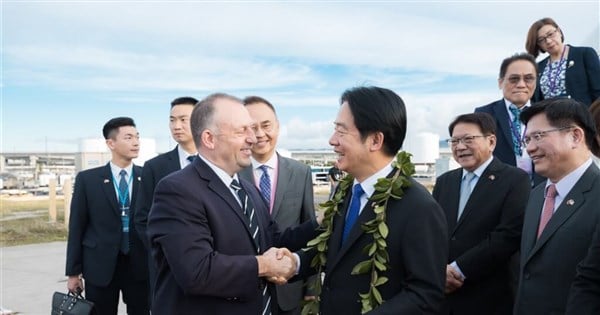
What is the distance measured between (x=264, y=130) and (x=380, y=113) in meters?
1.70

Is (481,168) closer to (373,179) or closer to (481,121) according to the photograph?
(481,121)

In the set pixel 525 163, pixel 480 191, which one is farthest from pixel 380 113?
pixel 525 163

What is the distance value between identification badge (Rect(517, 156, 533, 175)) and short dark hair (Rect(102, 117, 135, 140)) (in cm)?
395

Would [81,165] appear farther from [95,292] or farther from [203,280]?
[203,280]

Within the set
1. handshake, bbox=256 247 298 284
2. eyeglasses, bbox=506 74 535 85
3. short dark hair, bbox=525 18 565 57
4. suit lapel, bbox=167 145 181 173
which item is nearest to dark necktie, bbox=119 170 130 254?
suit lapel, bbox=167 145 181 173

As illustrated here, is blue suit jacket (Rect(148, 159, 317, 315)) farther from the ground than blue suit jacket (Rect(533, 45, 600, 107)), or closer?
closer

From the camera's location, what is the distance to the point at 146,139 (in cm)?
3228

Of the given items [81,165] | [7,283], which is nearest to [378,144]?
[7,283]

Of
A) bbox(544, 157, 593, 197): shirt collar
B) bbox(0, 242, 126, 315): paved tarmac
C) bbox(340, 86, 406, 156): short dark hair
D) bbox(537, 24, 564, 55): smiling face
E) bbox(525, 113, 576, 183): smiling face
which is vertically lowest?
bbox(0, 242, 126, 315): paved tarmac

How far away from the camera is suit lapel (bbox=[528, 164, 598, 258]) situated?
103 inches

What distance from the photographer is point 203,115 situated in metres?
2.72

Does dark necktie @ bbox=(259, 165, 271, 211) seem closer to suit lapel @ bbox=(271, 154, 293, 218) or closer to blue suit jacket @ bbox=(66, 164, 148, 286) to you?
suit lapel @ bbox=(271, 154, 293, 218)

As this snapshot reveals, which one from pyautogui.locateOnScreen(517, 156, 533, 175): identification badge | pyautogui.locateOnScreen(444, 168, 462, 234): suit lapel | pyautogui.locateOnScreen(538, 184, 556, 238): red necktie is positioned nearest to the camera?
pyautogui.locateOnScreen(538, 184, 556, 238): red necktie

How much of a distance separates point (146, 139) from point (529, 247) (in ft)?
103
